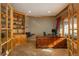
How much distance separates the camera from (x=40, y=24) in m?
11.8

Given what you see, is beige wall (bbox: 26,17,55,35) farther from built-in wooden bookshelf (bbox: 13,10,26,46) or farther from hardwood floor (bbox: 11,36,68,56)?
hardwood floor (bbox: 11,36,68,56)

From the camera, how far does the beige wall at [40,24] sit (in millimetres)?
11750

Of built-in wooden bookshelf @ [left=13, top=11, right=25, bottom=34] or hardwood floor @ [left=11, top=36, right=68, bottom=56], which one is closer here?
hardwood floor @ [left=11, top=36, right=68, bottom=56]

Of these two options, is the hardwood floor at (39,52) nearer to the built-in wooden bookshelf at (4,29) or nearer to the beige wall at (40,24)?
the built-in wooden bookshelf at (4,29)

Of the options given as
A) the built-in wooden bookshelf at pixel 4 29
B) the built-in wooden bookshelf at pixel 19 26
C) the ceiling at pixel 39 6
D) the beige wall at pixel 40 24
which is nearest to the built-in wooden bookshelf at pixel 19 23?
→ the built-in wooden bookshelf at pixel 19 26

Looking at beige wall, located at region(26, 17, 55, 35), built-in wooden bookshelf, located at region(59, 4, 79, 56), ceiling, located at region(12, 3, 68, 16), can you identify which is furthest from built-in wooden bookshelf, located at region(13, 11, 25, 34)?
built-in wooden bookshelf, located at region(59, 4, 79, 56)

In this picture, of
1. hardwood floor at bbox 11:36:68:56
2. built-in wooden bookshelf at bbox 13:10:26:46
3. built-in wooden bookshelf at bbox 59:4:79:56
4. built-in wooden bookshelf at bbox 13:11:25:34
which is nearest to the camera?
built-in wooden bookshelf at bbox 59:4:79:56

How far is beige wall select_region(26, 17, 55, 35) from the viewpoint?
1175 centimetres

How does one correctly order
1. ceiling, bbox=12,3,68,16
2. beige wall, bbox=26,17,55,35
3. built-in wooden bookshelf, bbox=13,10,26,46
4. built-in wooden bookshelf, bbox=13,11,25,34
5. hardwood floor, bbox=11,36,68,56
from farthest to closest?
beige wall, bbox=26,17,55,35 → built-in wooden bookshelf, bbox=13,11,25,34 → built-in wooden bookshelf, bbox=13,10,26,46 → ceiling, bbox=12,3,68,16 → hardwood floor, bbox=11,36,68,56

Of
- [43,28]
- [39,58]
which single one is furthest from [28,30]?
[39,58]

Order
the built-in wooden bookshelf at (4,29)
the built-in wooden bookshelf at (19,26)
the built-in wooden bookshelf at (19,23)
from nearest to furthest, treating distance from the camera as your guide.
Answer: the built-in wooden bookshelf at (4,29) < the built-in wooden bookshelf at (19,26) < the built-in wooden bookshelf at (19,23)

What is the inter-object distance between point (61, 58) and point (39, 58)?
221 mm

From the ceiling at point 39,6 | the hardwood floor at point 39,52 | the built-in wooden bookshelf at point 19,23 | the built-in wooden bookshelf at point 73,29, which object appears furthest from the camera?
the built-in wooden bookshelf at point 19,23

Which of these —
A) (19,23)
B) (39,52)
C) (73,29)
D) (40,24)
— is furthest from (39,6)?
(40,24)
